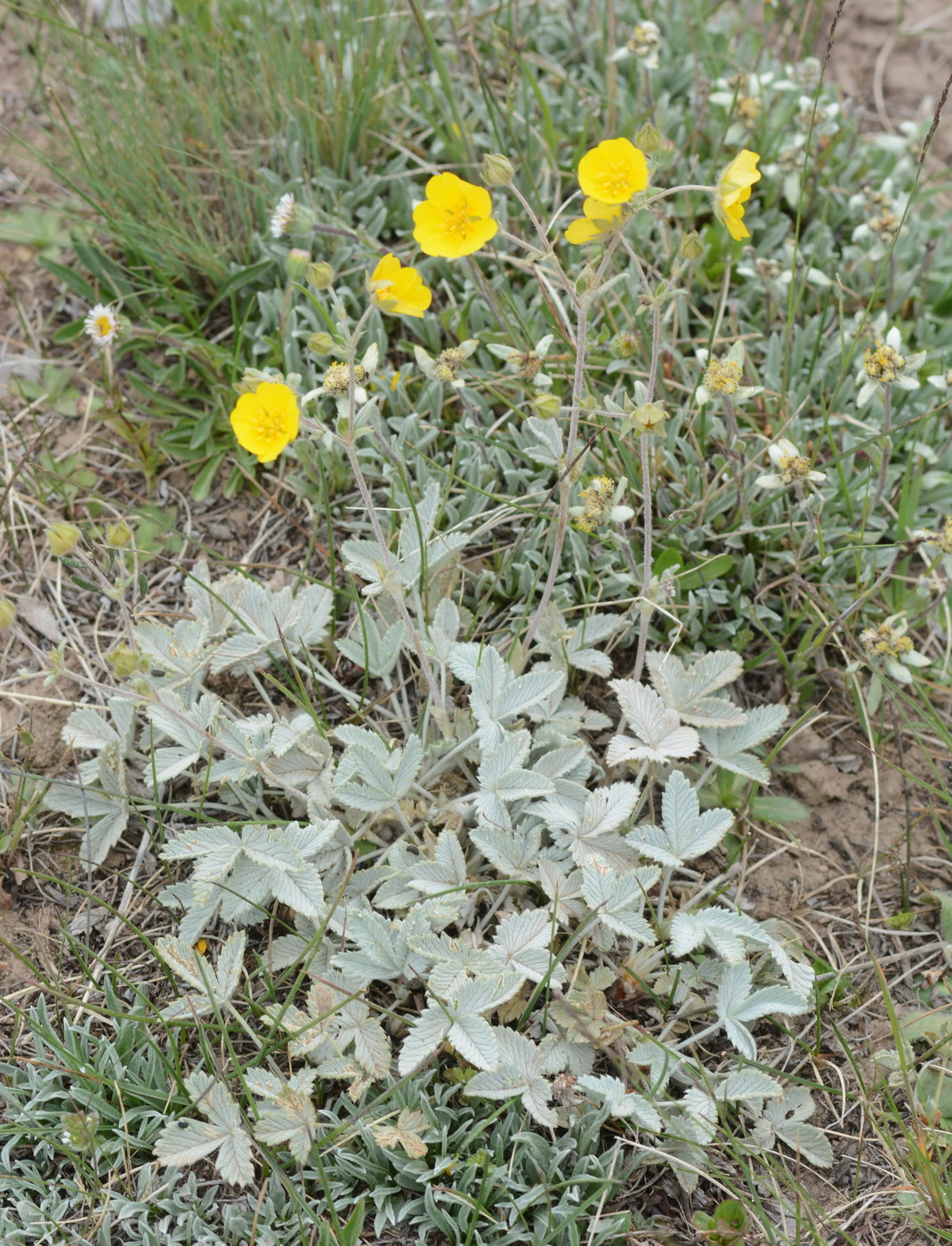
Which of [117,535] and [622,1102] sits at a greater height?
[117,535]

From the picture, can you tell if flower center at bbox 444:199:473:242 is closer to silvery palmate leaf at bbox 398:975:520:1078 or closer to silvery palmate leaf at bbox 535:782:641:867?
silvery palmate leaf at bbox 535:782:641:867

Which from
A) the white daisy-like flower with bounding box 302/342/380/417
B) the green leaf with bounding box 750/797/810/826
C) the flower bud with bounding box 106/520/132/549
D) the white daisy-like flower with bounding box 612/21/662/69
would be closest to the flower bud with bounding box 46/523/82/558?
the flower bud with bounding box 106/520/132/549

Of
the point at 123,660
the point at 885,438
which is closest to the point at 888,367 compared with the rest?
the point at 885,438

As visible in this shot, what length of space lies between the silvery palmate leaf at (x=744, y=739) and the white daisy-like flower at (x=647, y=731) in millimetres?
126

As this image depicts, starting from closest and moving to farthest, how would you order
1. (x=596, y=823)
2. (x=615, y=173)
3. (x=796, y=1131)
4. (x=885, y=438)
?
(x=615, y=173), (x=796, y=1131), (x=596, y=823), (x=885, y=438)

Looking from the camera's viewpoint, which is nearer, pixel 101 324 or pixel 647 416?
pixel 647 416

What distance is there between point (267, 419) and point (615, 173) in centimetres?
70

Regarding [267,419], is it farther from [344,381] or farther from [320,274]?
[320,274]

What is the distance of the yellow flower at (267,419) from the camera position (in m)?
1.69

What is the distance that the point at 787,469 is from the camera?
2.13 metres

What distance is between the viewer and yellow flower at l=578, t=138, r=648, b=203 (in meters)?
1.67

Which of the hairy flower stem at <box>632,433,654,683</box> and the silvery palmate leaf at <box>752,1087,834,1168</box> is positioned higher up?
the hairy flower stem at <box>632,433,654,683</box>

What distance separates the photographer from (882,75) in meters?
3.46

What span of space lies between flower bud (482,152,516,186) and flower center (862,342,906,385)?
0.91m
